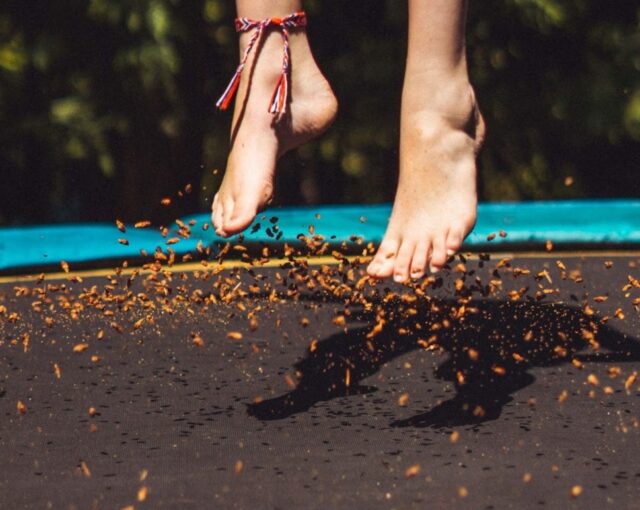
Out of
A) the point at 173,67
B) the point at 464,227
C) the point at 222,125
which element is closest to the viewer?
the point at 464,227

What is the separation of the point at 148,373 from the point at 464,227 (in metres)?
0.61

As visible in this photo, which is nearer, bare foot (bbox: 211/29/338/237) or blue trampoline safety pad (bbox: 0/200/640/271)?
bare foot (bbox: 211/29/338/237)

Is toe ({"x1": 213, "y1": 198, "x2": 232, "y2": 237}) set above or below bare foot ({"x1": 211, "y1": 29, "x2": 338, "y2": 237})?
below

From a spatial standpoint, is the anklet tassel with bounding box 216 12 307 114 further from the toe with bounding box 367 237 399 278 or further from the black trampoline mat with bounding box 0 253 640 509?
the black trampoline mat with bounding box 0 253 640 509

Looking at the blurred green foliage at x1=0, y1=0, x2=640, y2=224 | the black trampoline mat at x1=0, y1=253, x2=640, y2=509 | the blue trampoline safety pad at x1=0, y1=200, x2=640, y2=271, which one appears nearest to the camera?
the black trampoline mat at x1=0, y1=253, x2=640, y2=509

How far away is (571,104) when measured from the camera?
4770 mm

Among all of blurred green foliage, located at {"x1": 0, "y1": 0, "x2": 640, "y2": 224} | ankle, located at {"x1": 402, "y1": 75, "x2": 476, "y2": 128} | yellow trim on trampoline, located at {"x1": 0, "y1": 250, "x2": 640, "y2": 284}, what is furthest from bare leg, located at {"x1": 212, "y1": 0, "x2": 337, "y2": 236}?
blurred green foliage, located at {"x1": 0, "y1": 0, "x2": 640, "y2": 224}

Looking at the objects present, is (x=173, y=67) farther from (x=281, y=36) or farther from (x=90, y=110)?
(x=281, y=36)

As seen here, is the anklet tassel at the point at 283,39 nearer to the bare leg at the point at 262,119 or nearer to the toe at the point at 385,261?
the bare leg at the point at 262,119

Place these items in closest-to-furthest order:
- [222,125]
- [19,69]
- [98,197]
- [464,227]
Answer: [464,227]
[19,69]
[222,125]
[98,197]

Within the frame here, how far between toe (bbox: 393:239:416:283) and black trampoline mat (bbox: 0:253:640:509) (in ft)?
0.63

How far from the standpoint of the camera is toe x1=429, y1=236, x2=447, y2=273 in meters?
1.91

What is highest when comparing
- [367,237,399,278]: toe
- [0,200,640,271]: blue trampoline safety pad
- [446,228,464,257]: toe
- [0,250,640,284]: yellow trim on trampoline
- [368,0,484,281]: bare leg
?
[368,0,484,281]: bare leg

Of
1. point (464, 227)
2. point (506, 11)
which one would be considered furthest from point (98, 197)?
point (464, 227)
